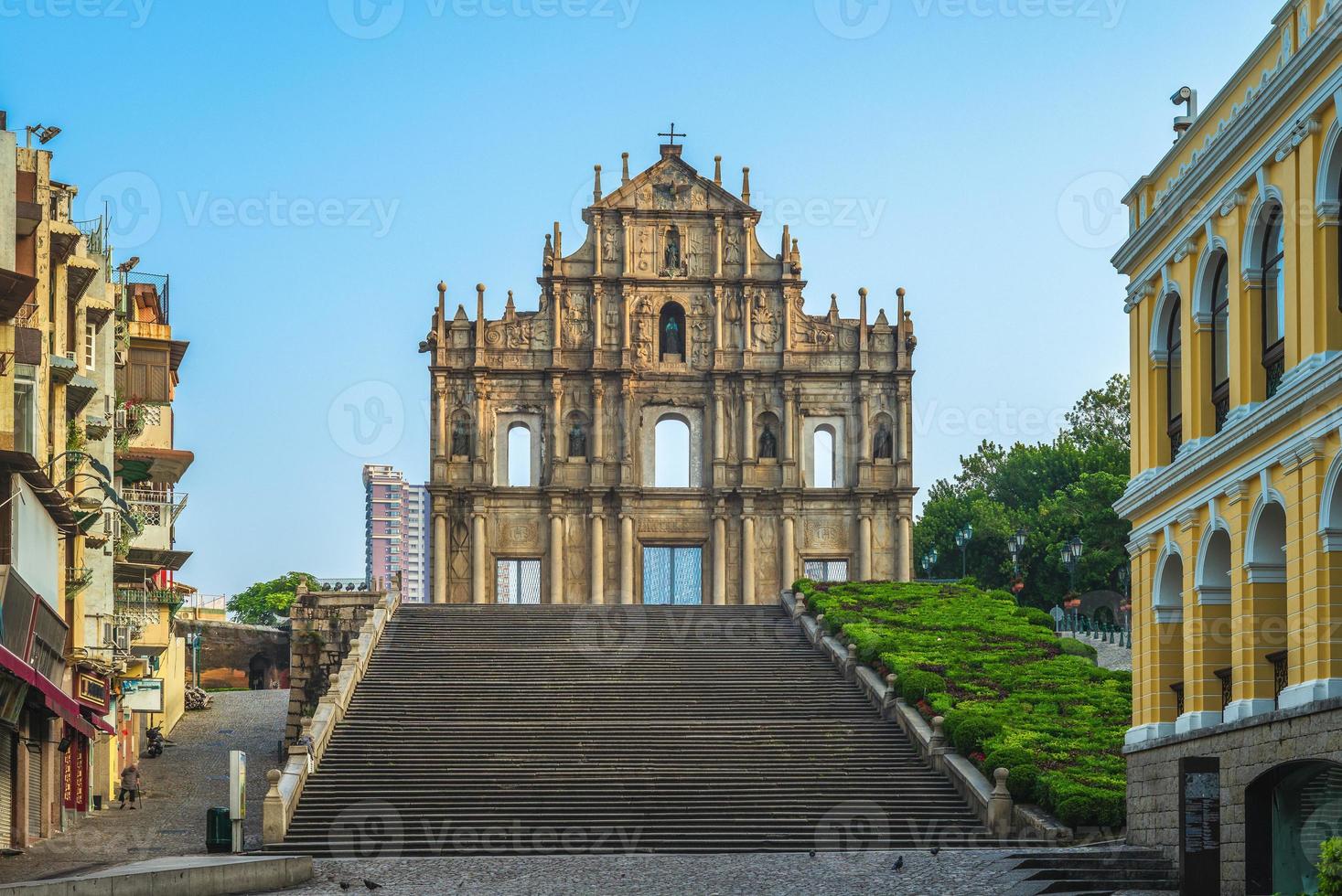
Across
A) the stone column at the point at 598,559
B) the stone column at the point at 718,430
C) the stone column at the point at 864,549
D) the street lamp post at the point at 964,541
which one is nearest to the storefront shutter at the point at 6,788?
the stone column at the point at 598,559

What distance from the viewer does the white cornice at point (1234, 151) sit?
2216 cm

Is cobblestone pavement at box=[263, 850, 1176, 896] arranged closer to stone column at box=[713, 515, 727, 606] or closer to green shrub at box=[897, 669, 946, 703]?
green shrub at box=[897, 669, 946, 703]

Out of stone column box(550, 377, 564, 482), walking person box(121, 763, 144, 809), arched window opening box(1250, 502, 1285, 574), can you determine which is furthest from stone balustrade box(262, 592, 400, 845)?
arched window opening box(1250, 502, 1285, 574)

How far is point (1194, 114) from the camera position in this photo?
28922 millimetres

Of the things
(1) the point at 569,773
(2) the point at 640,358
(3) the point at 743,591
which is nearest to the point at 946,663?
(1) the point at 569,773

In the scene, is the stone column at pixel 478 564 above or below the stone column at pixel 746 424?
below

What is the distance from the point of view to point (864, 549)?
62.6 meters

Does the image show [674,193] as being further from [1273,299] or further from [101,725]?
[1273,299]

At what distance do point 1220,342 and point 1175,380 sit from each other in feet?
6.20

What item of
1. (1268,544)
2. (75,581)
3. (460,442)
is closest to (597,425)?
(460,442)

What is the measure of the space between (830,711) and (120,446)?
19903 millimetres

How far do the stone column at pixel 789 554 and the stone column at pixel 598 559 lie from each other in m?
5.57

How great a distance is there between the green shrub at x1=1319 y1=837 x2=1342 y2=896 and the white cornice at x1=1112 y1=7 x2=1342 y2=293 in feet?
27.6

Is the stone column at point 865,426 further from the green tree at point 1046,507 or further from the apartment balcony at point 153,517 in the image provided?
the apartment balcony at point 153,517
